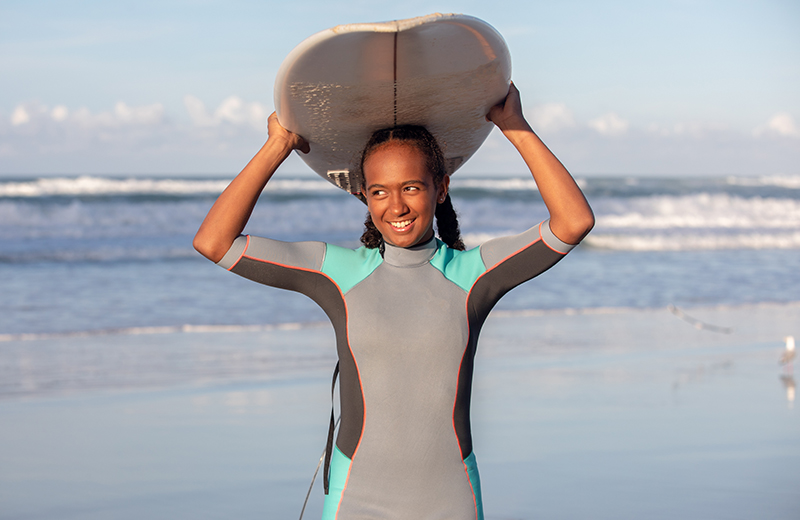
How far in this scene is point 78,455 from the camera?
466cm

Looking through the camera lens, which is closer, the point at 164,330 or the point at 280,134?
the point at 280,134

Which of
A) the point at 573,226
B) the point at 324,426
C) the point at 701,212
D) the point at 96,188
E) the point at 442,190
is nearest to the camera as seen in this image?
the point at 573,226

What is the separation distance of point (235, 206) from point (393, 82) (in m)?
0.51

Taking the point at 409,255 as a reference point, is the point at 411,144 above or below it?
above

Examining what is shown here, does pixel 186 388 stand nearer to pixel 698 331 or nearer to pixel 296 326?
pixel 296 326

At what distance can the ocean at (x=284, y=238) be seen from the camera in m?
9.67

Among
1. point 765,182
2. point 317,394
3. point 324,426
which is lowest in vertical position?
point 765,182

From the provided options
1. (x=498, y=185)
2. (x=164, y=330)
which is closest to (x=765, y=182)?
(x=498, y=185)

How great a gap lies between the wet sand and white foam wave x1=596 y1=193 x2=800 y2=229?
17.0 metres

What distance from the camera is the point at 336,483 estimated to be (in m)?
2.01

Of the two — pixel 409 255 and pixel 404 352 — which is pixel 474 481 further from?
pixel 409 255

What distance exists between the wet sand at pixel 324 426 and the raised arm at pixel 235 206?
2.19m

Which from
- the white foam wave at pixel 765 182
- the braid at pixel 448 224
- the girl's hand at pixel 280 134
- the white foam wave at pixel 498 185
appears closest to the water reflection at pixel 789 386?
the braid at pixel 448 224

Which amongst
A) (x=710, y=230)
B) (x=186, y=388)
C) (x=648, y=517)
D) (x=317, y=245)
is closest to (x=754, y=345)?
(x=648, y=517)
